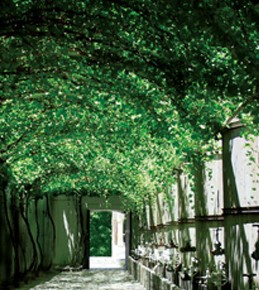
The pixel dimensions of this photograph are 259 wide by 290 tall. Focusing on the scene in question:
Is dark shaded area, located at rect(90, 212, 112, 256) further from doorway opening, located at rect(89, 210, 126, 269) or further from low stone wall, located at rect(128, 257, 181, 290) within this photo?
low stone wall, located at rect(128, 257, 181, 290)

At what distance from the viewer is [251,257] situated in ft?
26.0

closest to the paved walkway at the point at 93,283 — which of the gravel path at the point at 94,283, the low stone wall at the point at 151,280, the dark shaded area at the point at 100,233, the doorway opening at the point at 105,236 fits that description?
the gravel path at the point at 94,283

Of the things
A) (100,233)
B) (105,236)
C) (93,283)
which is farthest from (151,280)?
(105,236)

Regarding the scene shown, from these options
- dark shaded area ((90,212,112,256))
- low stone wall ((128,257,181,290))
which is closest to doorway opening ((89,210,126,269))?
dark shaded area ((90,212,112,256))

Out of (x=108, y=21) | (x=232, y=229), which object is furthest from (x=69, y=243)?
(x=108, y=21)

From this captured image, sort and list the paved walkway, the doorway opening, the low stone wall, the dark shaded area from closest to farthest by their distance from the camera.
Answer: the low stone wall, the paved walkway, the doorway opening, the dark shaded area

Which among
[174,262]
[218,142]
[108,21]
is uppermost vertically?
[108,21]

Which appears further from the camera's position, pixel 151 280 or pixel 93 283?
pixel 93 283

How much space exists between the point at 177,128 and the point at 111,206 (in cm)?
1852

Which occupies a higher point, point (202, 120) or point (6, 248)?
point (202, 120)

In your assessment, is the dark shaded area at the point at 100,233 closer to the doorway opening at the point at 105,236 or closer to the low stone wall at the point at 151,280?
the doorway opening at the point at 105,236

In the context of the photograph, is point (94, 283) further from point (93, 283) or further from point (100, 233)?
point (100, 233)

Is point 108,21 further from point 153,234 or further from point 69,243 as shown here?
point 69,243

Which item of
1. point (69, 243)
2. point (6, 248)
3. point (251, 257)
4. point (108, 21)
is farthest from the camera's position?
point (69, 243)
